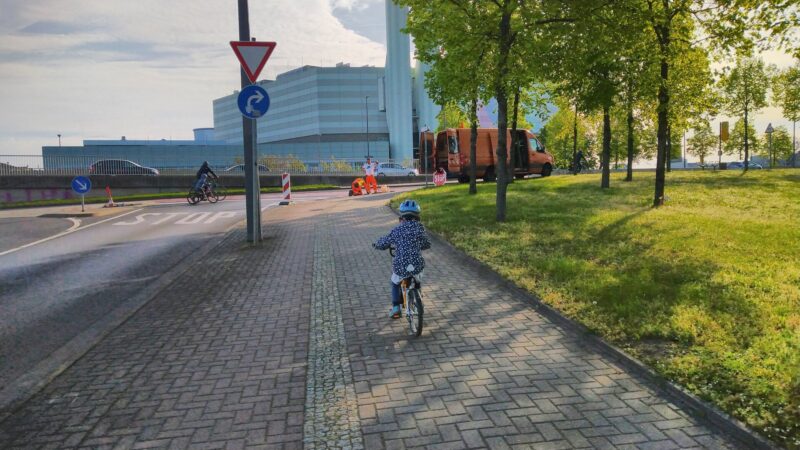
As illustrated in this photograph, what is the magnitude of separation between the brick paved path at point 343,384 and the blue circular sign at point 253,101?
4.44 meters

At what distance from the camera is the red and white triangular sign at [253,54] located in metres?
10.7

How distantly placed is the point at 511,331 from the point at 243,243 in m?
7.85

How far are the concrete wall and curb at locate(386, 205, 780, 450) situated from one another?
97.3ft

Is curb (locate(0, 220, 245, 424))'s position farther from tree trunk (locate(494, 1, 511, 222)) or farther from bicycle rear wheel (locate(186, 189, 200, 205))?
bicycle rear wheel (locate(186, 189, 200, 205))

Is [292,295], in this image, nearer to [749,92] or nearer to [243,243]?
[243,243]

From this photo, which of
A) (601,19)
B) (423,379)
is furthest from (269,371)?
(601,19)

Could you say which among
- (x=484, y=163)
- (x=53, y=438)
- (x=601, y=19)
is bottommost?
(x=53, y=438)

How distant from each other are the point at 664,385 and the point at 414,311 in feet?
Result: 8.10

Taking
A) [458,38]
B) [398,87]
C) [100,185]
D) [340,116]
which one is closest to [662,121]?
[458,38]

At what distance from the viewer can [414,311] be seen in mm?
5859

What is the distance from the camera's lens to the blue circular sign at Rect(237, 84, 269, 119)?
10.7 metres

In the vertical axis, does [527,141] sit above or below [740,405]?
above

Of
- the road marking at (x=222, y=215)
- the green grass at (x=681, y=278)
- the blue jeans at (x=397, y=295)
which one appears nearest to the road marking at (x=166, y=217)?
the road marking at (x=222, y=215)

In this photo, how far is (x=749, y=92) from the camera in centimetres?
3791
